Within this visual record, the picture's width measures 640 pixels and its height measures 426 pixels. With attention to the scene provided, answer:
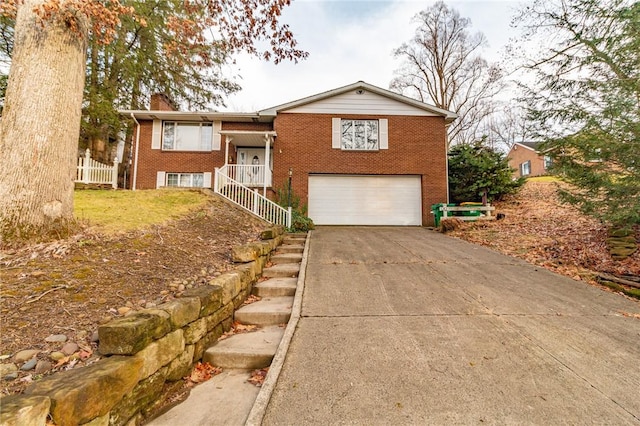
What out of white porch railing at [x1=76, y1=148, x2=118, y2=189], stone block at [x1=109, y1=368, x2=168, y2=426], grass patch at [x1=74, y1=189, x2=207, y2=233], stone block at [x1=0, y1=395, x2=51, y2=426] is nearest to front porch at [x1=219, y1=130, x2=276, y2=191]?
grass patch at [x1=74, y1=189, x2=207, y2=233]

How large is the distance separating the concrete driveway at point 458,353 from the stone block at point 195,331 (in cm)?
90

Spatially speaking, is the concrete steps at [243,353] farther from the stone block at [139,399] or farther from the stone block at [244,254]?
the stone block at [244,254]

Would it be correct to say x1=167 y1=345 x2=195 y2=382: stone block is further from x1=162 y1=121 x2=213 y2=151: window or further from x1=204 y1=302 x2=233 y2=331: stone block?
x1=162 y1=121 x2=213 y2=151: window

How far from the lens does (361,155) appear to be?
11.9 meters

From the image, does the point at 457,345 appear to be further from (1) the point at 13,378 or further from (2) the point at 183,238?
(2) the point at 183,238

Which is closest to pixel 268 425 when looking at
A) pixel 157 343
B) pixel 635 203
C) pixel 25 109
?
pixel 157 343

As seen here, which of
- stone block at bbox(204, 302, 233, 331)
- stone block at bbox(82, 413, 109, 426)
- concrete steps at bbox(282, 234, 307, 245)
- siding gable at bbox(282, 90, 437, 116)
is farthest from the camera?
siding gable at bbox(282, 90, 437, 116)

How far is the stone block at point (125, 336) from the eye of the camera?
1891 millimetres

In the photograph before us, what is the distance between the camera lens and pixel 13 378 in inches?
64.4

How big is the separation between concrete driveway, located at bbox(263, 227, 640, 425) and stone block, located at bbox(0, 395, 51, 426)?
119 centimetres

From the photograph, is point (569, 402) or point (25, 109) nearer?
point (569, 402)

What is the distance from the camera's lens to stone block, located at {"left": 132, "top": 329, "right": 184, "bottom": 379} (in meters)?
2.00

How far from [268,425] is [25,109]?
4467 millimetres

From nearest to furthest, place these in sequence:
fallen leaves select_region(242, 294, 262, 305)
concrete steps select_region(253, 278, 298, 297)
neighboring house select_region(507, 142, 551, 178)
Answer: fallen leaves select_region(242, 294, 262, 305)
concrete steps select_region(253, 278, 298, 297)
neighboring house select_region(507, 142, 551, 178)
